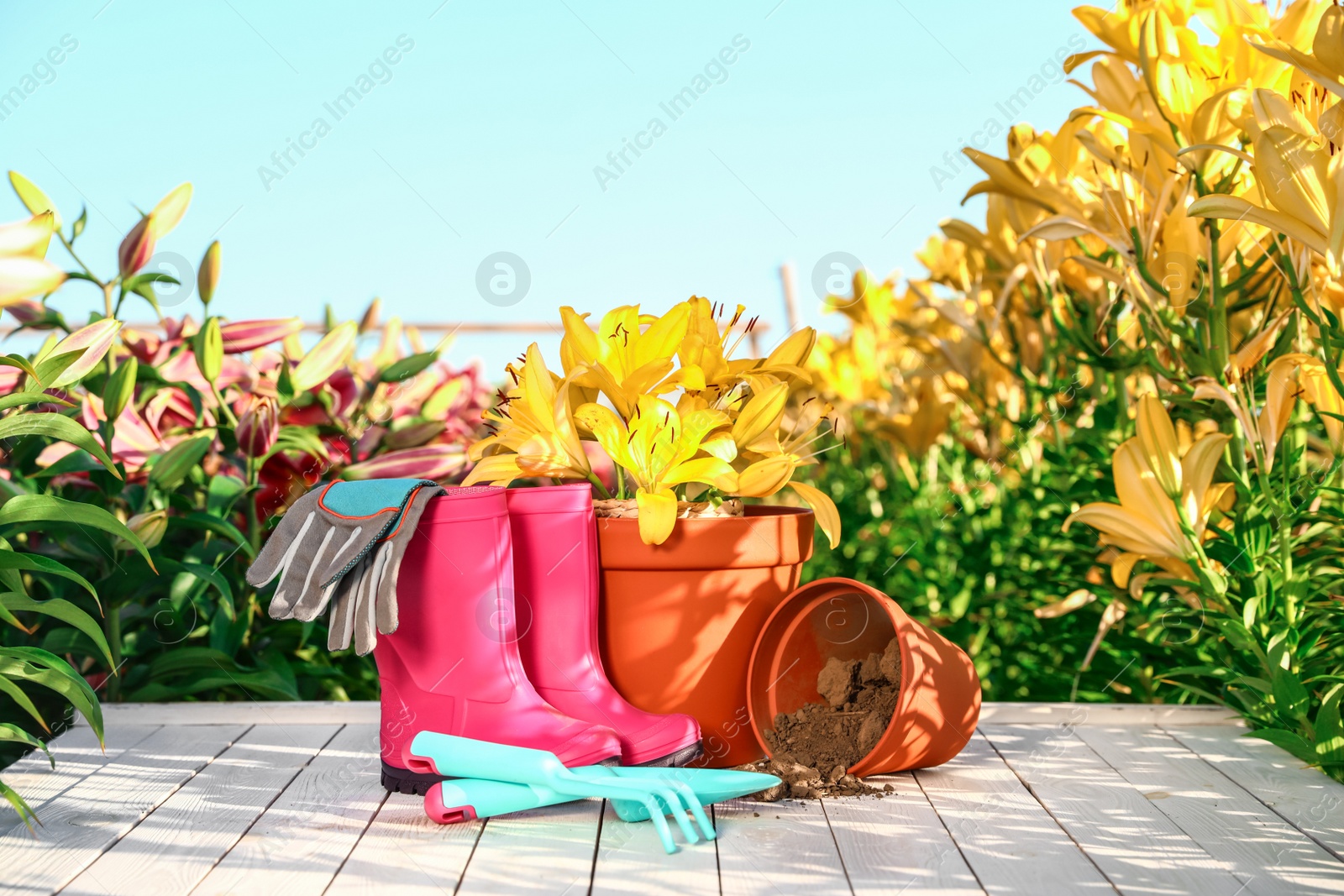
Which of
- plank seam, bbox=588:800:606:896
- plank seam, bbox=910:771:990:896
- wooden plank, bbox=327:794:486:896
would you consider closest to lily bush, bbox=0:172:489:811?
wooden plank, bbox=327:794:486:896

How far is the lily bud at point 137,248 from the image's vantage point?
168 cm

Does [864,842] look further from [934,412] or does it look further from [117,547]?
[934,412]

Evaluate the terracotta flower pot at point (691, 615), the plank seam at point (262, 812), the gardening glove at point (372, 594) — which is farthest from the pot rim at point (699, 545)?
the plank seam at point (262, 812)

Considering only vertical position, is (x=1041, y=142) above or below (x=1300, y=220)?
above

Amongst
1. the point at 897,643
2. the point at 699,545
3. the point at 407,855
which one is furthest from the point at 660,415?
the point at 407,855

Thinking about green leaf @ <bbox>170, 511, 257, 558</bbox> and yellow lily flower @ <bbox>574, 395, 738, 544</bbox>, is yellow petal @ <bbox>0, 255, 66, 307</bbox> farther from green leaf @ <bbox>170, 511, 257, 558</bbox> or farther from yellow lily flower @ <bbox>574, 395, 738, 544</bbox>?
green leaf @ <bbox>170, 511, 257, 558</bbox>

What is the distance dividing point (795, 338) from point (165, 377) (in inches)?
45.2

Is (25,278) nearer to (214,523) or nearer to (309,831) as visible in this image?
(309,831)

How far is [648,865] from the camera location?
0.97 meters

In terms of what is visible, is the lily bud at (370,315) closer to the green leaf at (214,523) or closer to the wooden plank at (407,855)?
the green leaf at (214,523)

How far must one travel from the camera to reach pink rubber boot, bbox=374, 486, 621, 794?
116 cm

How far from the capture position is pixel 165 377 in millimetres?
1805

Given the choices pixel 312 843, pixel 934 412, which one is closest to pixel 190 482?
pixel 312 843

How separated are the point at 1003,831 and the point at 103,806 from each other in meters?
0.97
